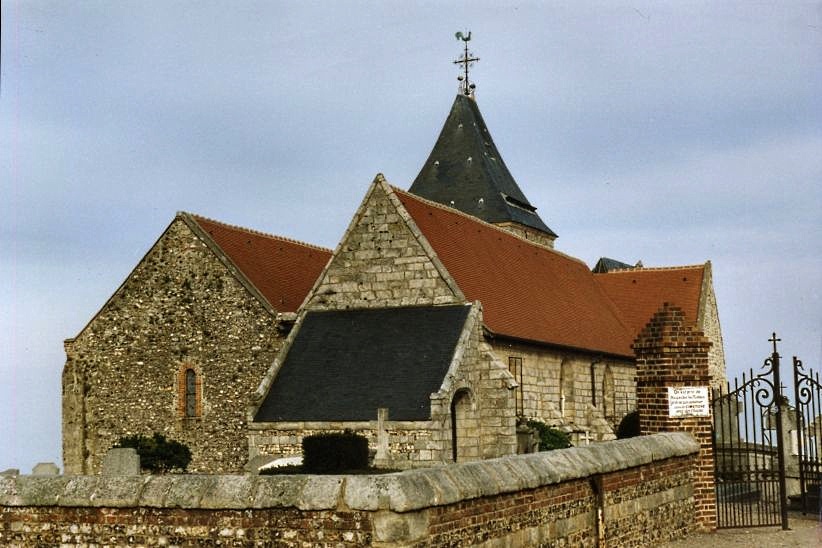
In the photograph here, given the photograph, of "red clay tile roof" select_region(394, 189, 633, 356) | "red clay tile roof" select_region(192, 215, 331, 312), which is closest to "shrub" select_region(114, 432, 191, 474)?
"red clay tile roof" select_region(192, 215, 331, 312)

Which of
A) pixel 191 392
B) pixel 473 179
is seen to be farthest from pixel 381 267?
→ pixel 473 179

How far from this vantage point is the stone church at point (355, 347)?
23.3 meters

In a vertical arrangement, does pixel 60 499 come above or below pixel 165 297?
below

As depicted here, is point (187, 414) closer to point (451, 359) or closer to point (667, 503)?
point (451, 359)

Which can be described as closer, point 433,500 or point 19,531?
point 433,500

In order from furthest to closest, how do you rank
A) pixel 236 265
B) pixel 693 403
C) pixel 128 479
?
1. pixel 236 265
2. pixel 693 403
3. pixel 128 479

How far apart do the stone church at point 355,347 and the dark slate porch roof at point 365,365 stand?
0.04m

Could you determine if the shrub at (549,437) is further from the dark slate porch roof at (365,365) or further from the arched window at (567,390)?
the dark slate porch roof at (365,365)

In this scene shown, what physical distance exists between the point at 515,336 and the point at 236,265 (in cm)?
793

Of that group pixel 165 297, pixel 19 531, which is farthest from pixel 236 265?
pixel 19 531

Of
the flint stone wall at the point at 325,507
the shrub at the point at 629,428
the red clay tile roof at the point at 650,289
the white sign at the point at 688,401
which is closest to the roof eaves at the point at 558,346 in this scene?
the shrub at the point at 629,428

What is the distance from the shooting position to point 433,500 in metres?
8.45

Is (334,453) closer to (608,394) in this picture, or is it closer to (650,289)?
(608,394)

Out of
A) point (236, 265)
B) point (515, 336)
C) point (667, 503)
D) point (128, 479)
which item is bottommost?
point (667, 503)
